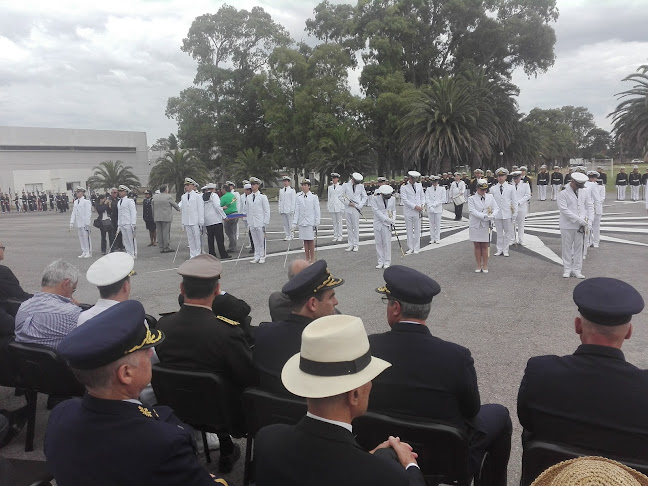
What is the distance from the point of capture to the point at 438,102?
35281mm

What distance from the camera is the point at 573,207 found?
9.46 m

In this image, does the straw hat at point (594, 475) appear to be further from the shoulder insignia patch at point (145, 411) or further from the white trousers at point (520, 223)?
the white trousers at point (520, 223)

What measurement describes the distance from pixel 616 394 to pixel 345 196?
12.6m

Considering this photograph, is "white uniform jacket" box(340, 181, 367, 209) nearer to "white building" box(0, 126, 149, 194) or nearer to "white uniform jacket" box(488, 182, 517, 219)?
"white uniform jacket" box(488, 182, 517, 219)

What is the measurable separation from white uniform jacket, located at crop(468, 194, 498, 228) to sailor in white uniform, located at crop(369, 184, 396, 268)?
1967 mm

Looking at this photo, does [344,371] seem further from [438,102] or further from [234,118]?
[234,118]

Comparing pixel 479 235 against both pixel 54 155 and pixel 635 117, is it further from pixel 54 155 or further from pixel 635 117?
pixel 54 155

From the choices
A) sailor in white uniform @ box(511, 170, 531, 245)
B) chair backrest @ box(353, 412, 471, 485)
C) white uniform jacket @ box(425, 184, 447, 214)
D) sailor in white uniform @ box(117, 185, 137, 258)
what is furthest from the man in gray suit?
chair backrest @ box(353, 412, 471, 485)

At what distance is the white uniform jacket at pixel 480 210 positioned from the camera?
1018cm

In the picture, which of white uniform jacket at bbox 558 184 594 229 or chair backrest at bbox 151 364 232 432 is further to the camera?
white uniform jacket at bbox 558 184 594 229

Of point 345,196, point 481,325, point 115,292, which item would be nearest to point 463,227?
point 345,196

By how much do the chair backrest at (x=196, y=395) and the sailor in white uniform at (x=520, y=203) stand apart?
1161 cm

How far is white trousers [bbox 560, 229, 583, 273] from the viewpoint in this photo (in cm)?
950

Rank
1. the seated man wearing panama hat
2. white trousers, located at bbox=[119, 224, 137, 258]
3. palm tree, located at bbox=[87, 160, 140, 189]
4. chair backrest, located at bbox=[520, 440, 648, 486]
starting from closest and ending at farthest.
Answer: the seated man wearing panama hat
chair backrest, located at bbox=[520, 440, 648, 486]
white trousers, located at bbox=[119, 224, 137, 258]
palm tree, located at bbox=[87, 160, 140, 189]
